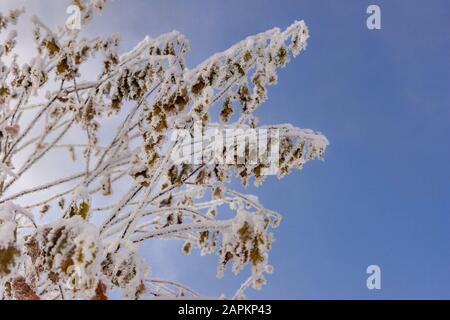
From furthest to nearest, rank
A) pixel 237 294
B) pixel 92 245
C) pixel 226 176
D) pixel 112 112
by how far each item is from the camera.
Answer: pixel 112 112, pixel 226 176, pixel 237 294, pixel 92 245

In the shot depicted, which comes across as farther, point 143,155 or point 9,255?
point 143,155

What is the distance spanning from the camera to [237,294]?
8.45 feet

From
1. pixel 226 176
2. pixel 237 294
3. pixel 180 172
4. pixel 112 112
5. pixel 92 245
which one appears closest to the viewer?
pixel 92 245
